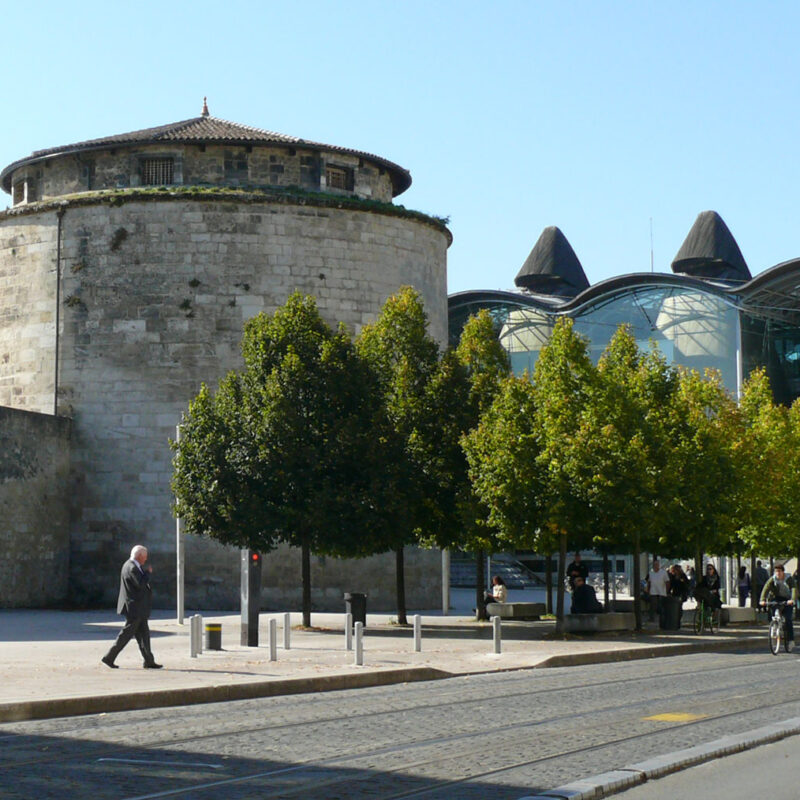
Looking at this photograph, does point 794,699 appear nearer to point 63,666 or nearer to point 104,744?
point 104,744

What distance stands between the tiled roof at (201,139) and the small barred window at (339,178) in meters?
0.54

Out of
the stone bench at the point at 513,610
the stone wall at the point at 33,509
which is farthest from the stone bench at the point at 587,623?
the stone wall at the point at 33,509

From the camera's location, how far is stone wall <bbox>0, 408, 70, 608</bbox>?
33031 mm

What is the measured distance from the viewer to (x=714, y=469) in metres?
28.4

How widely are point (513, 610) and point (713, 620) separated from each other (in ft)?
14.9

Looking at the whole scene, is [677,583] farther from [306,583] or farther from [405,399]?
[306,583]

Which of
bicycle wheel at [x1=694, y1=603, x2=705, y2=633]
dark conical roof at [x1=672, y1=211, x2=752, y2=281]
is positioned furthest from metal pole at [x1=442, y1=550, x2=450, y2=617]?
dark conical roof at [x1=672, y1=211, x2=752, y2=281]

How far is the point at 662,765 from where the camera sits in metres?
9.27

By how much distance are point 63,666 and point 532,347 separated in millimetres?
53678

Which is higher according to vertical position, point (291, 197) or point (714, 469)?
point (291, 197)

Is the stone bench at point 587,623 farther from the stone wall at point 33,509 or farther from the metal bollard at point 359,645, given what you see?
the stone wall at point 33,509

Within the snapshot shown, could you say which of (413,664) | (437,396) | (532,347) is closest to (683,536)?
(437,396)

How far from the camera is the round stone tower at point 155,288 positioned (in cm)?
3547

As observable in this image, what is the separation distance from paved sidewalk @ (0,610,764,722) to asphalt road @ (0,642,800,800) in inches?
21.3
